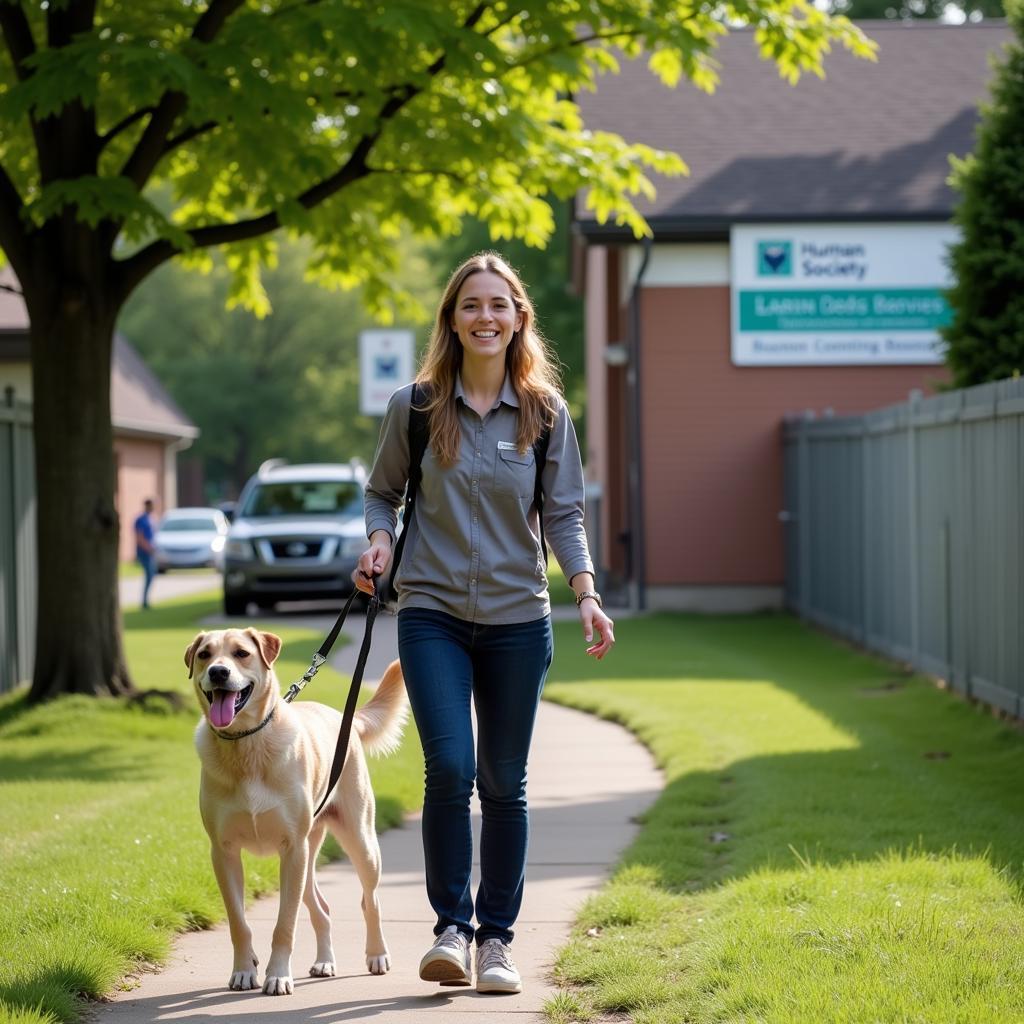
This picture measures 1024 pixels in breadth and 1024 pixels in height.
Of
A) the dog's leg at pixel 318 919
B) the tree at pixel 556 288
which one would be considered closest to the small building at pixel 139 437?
the tree at pixel 556 288

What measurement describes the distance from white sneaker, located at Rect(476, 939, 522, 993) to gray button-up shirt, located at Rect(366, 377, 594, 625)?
1007mm

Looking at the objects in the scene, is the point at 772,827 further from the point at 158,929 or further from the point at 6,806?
the point at 6,806

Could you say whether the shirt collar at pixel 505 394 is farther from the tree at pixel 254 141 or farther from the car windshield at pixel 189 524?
the car windshield at pixel 189 524

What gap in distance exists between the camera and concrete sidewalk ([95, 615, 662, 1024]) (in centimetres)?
505

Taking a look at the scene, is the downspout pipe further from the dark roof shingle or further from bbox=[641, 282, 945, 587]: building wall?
the dark roof shingle

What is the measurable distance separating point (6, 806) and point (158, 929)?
2949mm

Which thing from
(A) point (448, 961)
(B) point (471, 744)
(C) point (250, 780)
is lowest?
(A) point (448, 961)

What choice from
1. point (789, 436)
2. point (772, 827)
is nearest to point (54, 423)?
point (772, 827)

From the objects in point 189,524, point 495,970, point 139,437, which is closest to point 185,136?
point 495,970

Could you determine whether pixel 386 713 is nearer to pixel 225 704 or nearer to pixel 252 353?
pixel 225 704

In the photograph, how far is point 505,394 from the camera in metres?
5.36

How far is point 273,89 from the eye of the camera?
10.4 m

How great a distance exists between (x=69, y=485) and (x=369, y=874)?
6844mm

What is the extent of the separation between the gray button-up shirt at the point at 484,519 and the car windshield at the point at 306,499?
18.5m
